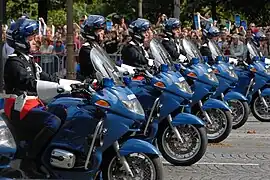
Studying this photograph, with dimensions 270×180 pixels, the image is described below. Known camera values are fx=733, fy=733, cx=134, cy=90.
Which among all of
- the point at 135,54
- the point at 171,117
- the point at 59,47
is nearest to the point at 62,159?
the point at 171,117

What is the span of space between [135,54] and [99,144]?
3.61m

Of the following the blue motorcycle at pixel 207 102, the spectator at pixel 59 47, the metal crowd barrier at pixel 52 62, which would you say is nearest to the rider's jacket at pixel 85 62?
the blue motorcycle at pixel 207 102

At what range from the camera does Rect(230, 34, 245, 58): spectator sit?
16.2 meters

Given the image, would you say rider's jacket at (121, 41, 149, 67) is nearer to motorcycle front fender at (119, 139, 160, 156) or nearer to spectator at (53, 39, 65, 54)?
motorcycle front fender at (119, 139, 160, 156)

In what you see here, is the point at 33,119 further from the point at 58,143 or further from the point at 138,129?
the point at 138,129

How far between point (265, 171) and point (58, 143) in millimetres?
3159

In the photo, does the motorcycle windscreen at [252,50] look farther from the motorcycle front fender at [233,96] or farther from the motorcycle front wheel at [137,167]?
the motorcycle front wheel at [137,167]

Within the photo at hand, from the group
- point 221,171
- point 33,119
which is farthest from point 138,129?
point 221,171

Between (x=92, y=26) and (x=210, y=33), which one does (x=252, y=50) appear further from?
(x=92, y=26)

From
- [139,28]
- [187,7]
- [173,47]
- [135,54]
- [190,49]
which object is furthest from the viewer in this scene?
[187,7]

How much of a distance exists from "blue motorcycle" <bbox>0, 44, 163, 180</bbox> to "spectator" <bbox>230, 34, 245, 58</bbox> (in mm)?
8576

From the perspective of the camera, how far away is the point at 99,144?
743 cm

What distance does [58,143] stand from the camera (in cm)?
757

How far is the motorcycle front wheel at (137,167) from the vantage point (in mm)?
7613
